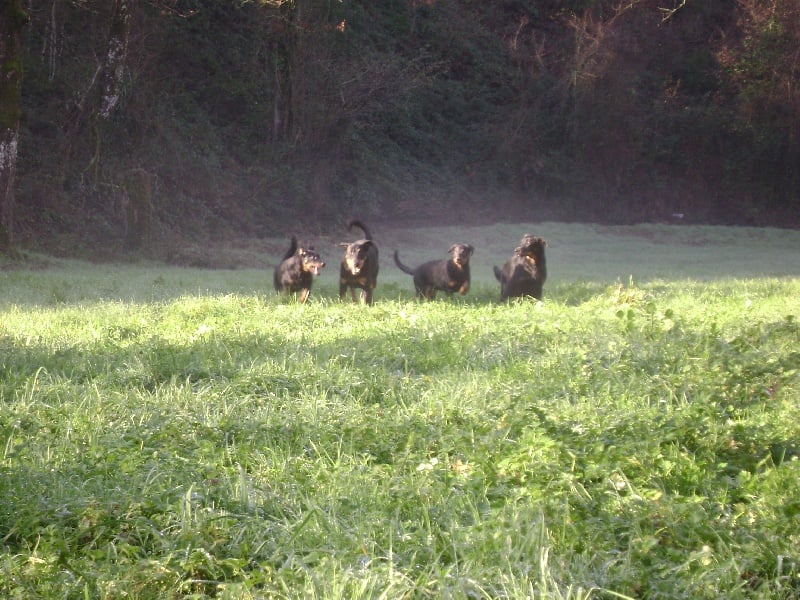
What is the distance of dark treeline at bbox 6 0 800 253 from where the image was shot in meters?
20.5

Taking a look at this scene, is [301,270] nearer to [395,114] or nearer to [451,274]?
[451,274]

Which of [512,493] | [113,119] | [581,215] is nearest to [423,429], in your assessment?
[512,493]

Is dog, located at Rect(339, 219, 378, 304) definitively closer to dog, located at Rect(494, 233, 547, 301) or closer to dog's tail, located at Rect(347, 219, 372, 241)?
dog's tail, located at Rect(347, 219, 372, 241)

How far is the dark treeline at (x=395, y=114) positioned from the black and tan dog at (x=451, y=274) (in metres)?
9.59

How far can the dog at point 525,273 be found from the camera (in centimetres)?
1052

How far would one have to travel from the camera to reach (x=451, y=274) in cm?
1128

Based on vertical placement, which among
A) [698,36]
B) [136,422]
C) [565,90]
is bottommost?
[136,422]

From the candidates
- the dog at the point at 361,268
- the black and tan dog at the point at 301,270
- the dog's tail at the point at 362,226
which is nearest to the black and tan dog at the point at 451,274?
the dog's tail at the point at 362,226

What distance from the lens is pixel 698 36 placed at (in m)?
35.7

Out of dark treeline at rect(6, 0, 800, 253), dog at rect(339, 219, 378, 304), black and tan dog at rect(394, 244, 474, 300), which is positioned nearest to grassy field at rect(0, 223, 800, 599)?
dog at rect(339, 219, 378, 304)

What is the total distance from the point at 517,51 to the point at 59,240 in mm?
20435

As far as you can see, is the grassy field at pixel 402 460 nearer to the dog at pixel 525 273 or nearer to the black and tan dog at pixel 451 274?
the dog at pixel 525 273

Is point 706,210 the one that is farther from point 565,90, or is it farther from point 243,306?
point 243,306

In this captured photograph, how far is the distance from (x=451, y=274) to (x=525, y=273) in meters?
1.14
